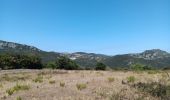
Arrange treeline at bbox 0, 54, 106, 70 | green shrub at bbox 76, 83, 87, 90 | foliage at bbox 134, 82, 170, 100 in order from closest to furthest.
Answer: foliage at bbox 134, 82, 170, 100 < green shrub at bbox 76, 83, 87, 90 < treeline at bbox 0, 54, 106, 70

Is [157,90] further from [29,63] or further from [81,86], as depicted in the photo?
[29,63]

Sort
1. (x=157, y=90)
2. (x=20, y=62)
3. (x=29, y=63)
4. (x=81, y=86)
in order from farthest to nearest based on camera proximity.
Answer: (x=20, y=62)
(x=29, y=63)
(x=81, y=86)
(x=157, y=90)

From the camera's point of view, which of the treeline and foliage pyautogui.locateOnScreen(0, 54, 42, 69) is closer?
the treeline

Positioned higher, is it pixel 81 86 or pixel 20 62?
pixel 20 62

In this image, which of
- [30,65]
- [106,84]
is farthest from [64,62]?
[106,84]

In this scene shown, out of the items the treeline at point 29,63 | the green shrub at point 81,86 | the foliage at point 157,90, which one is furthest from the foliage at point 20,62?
the foliage at point 157,90

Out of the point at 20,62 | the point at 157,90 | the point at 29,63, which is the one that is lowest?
the point at 157,90

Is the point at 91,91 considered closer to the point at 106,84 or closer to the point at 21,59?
the point at 106,84

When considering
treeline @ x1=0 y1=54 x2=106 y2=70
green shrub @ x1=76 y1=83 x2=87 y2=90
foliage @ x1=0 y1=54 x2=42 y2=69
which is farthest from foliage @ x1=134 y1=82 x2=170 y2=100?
foliage @ x1=0 y1=54 x2=42 y2=69

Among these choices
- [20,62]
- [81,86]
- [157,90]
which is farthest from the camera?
Answer: [20,62]

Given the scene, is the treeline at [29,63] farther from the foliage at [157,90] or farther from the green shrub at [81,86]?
the foliage at [157,90]

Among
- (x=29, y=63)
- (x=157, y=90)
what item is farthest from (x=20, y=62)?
(x=157, y=90)

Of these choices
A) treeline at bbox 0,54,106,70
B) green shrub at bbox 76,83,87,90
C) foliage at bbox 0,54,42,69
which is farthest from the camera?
foliage at bbox 0,54,42,69

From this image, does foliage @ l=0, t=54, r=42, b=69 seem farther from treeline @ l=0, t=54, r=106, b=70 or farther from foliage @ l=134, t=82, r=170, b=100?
foliage @ l=134, t=82, r=170, b=100
